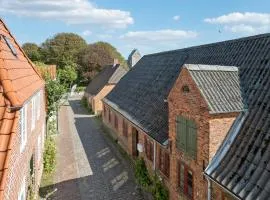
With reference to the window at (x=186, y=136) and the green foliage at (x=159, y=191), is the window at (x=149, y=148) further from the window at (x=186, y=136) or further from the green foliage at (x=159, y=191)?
the window at (x=186, y=136)

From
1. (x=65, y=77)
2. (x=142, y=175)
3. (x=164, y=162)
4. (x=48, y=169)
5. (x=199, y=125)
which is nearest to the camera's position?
(x=199, y=125)

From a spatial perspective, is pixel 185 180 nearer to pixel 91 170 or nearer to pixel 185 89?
pixel 185 89

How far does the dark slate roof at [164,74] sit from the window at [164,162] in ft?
2.73

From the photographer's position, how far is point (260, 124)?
9.66 meters

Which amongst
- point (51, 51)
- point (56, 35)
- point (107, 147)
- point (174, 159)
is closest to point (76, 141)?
point (107, 147)

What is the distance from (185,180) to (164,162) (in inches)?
108

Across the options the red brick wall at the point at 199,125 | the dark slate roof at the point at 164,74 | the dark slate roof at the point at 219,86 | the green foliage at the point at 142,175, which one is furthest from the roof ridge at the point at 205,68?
the green foliage at the point at 142,175

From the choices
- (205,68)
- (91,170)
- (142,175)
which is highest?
(205,68)

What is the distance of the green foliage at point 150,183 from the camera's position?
14.2 m

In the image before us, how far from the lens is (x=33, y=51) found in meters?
97.5

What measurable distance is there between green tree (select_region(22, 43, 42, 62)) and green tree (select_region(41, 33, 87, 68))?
1.76m

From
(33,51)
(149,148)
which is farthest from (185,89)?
(33,51)

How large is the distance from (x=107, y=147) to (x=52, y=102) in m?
5.96

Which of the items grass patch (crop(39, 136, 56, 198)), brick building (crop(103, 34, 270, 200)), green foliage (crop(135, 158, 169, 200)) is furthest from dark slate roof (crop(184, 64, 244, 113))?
grass patch (crop(39, 136, 56, 198))
